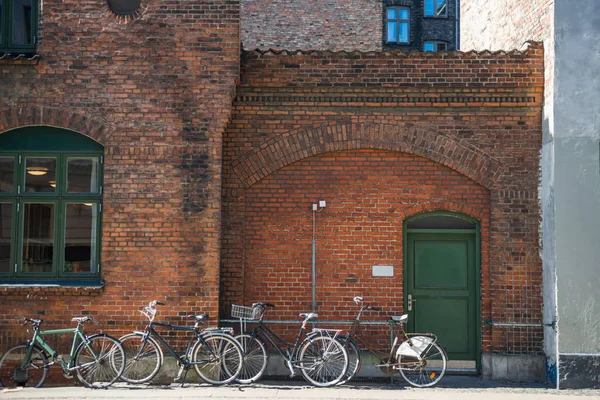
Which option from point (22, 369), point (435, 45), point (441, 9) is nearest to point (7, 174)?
point (22, 369)

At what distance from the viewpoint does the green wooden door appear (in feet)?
33.1

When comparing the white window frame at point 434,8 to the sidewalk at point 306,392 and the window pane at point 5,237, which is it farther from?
the window pane at point 5,237

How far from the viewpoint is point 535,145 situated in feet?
32.9

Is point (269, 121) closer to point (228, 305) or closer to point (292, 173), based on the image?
point (292, 173)

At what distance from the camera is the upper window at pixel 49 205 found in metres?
9.65

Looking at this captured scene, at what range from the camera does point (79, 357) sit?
9.16 metres

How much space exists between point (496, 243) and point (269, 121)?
12.7 feet

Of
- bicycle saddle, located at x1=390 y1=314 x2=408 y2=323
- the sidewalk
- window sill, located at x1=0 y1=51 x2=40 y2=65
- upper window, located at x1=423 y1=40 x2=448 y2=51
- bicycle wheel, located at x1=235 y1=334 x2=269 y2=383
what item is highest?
upper window, located at x1=423 y1=40 x2=448 y2=51

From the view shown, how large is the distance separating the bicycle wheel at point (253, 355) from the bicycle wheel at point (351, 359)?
1.08m

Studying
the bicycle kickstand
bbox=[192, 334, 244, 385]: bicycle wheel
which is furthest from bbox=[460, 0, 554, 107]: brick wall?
the bicycle kickstand

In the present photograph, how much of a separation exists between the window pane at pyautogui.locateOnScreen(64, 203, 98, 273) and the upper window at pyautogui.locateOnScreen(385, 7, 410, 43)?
26.9 m

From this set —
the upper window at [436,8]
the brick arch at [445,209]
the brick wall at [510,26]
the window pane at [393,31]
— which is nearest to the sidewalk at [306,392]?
the brick arch at [445,209]

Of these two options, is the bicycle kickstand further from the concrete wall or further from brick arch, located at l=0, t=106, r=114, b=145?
the concrete wall

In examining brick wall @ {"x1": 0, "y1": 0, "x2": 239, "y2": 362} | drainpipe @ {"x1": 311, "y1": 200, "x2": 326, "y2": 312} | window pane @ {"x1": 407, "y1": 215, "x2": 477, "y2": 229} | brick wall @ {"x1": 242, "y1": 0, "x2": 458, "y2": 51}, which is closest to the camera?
brick wall @ {"x1": 0, "y1": 0, "x2": 239, "y2": 362}
